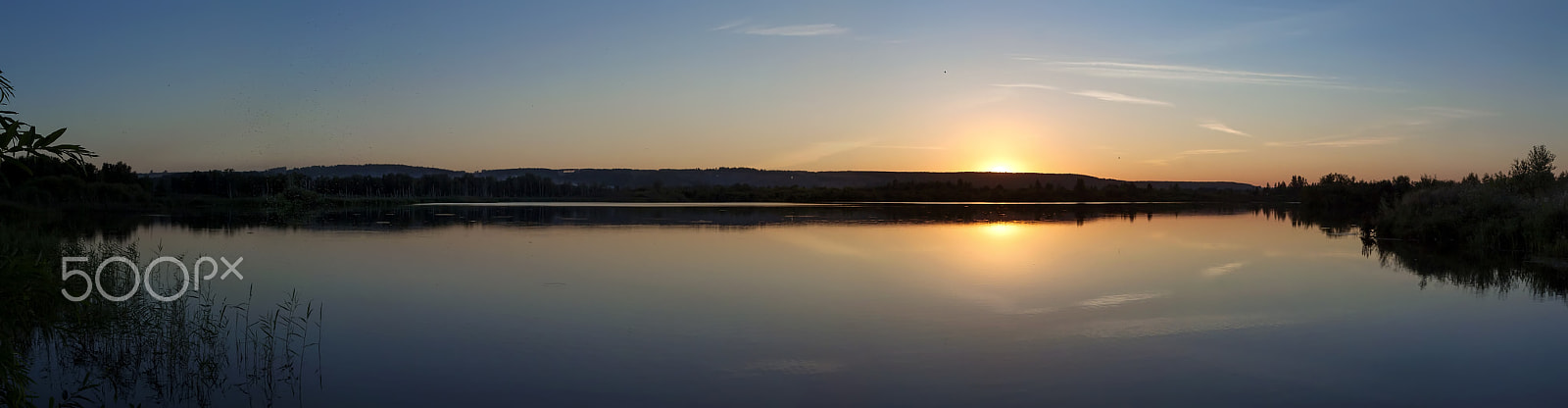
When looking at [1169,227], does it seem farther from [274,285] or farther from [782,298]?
[274,285]

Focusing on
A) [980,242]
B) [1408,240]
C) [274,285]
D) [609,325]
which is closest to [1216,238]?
[1408,240]

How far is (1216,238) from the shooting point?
24453mm

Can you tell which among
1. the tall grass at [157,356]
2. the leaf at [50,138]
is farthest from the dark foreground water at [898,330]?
the leaf at [50,138]

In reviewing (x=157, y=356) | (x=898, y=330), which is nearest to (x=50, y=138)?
(x=157, y=356)

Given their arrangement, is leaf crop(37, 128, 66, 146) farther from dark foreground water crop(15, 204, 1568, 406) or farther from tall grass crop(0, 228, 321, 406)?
dark foreground water crop(15, 204, 1568, 406)

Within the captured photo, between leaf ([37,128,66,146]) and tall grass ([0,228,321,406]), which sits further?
tall grass ([0,228,321,406])

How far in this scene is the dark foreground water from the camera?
668cm

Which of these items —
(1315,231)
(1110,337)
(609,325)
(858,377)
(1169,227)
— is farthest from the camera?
(1169,227)

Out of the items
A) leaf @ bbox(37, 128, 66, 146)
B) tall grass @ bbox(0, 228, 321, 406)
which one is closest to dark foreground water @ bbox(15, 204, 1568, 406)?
tall grass @ bbox(0, 228, 321, 406)

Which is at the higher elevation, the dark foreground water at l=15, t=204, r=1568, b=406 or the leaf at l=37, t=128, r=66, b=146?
the leaf at l=37, t=128, r=66, b=146

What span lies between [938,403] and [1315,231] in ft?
87.4

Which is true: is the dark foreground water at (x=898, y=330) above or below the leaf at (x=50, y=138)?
below

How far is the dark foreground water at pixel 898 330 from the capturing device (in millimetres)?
6676

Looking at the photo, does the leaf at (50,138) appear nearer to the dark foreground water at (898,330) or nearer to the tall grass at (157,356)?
the tall grass at (157,356)
